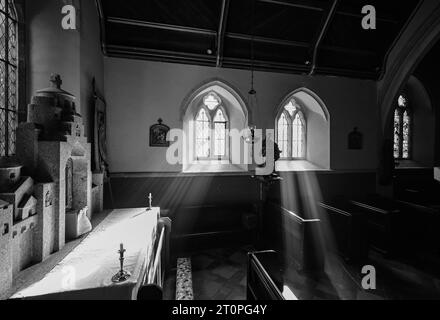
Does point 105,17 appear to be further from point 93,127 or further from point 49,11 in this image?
point 93,127

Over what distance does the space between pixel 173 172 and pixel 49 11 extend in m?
3.82

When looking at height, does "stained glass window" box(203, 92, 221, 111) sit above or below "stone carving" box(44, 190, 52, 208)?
above

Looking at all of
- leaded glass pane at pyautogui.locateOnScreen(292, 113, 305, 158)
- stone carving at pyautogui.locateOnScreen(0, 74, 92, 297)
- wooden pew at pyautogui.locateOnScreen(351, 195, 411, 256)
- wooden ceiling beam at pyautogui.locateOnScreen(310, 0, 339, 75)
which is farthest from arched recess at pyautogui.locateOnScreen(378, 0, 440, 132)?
stone carving at pyautogui.locateOnScreen(0, 74, 92, 297)

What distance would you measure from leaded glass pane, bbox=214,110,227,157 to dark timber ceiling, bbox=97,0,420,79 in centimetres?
150

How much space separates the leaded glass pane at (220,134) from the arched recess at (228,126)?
161mm

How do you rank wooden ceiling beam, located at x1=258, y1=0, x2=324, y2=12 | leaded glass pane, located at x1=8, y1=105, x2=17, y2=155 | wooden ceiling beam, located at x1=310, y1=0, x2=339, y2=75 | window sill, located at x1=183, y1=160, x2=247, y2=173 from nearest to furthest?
leaded glass pane, located at x1=8, y1=105, x2=17, y2=155, wooden ceiling beam, located at x1=258, y1=0, x2=324, y2=12, wooden ceiling beam, located at x1=310, y1=0, x2=339, y2=75, window sill, located at x1=183, y1=160, x2=247, y2=173

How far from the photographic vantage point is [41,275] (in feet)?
6.52

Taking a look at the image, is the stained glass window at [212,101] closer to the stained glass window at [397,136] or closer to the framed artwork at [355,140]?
the framed artwork at [355,140]

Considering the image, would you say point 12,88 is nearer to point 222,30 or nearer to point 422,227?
point 222,30

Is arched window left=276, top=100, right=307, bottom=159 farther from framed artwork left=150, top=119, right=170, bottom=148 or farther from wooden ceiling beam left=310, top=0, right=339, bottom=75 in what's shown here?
framed artwork left=150, top=119, right=170, bottom=148

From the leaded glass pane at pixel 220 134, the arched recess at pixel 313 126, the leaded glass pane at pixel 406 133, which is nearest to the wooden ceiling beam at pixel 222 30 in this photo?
the leaded glass pane at pixel 220 134

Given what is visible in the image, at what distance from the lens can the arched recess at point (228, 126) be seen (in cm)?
593

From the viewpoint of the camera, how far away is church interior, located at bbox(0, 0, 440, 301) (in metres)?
2.43

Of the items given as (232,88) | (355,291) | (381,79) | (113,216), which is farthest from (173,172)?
(381,79)
